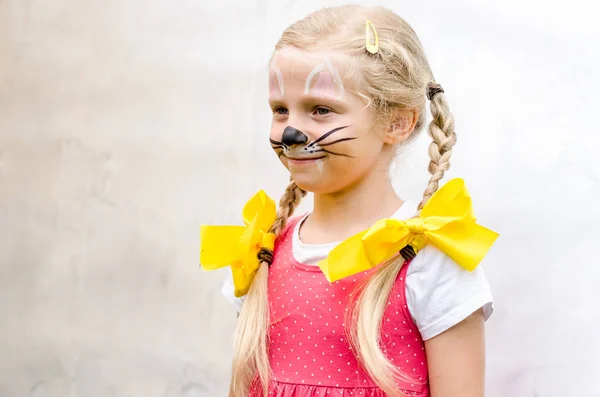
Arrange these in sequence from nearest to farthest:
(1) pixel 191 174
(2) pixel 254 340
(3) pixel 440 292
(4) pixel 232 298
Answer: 1. (3) pixel 440 292
2. (2) pixel 254 340
3. (4) pixel 232 298
4. (1) pixel 191 174

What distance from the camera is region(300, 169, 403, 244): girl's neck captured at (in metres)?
1.33

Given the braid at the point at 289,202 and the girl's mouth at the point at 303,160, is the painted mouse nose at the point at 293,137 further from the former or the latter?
the braid at the point at 289,202

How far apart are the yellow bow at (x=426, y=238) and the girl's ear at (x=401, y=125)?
112mm

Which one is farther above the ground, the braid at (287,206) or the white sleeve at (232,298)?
the braid at (287,206)

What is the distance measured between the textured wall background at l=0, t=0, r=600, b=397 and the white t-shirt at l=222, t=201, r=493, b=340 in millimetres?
272

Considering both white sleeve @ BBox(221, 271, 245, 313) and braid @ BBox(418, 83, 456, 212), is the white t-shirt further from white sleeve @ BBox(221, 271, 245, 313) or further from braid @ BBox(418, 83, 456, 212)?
white sleeve @ BBox(221, 271, 245, 313)

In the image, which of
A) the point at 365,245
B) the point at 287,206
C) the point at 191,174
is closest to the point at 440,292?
the point at 365,245

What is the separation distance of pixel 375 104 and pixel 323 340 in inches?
13.4

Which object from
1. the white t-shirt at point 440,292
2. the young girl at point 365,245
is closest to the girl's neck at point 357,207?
the young girl at point 365,245

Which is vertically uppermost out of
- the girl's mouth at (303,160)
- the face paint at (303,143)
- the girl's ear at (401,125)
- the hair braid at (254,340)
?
the girl's ear at (401,125)

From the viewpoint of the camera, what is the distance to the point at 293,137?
50.0 inches

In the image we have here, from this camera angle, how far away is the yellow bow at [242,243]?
1.42 metres

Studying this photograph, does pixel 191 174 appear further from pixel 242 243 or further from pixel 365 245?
pixel 365 245

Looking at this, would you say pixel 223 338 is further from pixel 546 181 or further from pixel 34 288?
pixel 546 181
